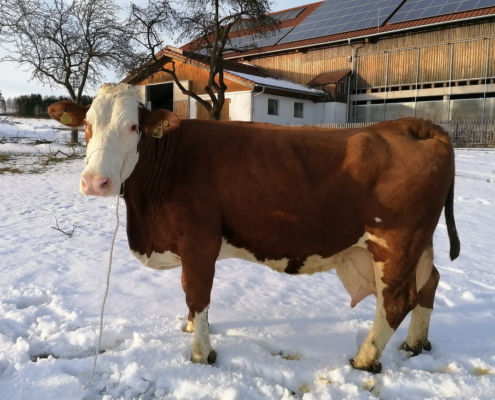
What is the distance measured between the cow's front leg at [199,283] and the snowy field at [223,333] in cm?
11

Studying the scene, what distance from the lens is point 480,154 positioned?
13.8 m

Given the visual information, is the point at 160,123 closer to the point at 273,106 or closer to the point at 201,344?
the point at 201,344

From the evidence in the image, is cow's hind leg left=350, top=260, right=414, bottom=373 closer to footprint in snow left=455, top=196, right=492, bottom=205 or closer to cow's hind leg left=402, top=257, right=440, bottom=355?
cow's hind leg left=402, top=257, right=440, bottom=355

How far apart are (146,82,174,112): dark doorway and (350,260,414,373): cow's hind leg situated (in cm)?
2381

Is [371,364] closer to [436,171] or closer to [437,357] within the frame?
[437,357]

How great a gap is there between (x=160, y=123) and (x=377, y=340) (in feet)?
6.43

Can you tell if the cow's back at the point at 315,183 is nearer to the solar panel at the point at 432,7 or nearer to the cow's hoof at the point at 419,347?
the cow's hoof at the point at 419,347

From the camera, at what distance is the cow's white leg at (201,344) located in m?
2.61

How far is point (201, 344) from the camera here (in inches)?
103

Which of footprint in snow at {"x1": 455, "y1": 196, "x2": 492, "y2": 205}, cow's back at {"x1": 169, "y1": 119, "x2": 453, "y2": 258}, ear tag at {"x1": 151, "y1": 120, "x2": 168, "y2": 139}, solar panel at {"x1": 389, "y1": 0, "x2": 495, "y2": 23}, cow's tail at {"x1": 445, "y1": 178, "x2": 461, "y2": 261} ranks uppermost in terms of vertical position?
solar panel at {"x1": 389, "y1": 0, "x2": 495, "y2": 23}

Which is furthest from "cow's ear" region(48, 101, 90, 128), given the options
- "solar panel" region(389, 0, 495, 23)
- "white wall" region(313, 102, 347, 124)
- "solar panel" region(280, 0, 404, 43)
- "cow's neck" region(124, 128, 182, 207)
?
"solar panel" region(280, 0, 404, 43)

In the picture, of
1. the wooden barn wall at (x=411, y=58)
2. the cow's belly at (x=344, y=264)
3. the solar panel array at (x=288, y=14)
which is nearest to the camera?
the cow's belly at (x=344, y=264)

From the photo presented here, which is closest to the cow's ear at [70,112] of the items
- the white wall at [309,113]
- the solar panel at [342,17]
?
the white wall at [309,113]

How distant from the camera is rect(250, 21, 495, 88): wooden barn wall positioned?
2175 cm
